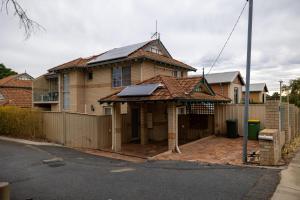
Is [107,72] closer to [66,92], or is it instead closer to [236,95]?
[66,92]

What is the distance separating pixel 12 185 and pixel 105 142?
795cm

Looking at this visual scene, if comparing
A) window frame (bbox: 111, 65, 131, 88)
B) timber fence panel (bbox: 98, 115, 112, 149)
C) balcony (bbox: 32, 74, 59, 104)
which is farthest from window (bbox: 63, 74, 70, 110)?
timber fence panel (bbox: 98, 115, 112, 149)

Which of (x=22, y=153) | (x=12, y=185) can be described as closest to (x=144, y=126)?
(x=22, y=153)

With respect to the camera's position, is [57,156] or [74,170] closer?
[74,170]

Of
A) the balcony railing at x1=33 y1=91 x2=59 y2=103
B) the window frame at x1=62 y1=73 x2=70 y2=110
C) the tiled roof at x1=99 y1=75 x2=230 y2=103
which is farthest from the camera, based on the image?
the balcony railing at x1=33 y1=91 x2=59 y2=103

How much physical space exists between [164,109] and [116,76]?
4.46 meters

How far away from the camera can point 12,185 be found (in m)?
7.12

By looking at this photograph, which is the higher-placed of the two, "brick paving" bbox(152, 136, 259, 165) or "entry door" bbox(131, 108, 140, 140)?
"entry door" bbox(131, 108, 140, 140)

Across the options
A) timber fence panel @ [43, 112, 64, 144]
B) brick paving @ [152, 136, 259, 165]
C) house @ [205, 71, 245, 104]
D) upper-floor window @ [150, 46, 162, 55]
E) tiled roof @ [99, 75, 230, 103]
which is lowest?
brick paving @ [152, 136, 259, 165]

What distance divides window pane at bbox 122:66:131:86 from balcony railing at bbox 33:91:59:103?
9926 mm

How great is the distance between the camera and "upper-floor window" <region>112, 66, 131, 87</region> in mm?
18356

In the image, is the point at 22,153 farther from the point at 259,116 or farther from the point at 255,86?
the point at 255,86

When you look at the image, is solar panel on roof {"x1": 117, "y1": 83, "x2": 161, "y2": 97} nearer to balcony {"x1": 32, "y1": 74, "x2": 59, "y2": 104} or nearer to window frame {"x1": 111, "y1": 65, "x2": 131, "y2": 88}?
window frame {"x1": 111, "y1": 65, "x2": 131, "y2": 88}

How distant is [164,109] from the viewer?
17.9 m
